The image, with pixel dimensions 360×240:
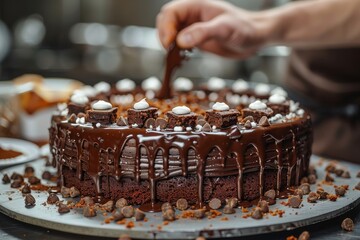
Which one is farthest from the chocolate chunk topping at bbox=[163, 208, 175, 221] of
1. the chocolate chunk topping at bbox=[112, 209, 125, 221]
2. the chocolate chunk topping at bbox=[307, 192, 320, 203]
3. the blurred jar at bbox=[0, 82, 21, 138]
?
the blurred jar at bbox=[0, 82, 21, 138]

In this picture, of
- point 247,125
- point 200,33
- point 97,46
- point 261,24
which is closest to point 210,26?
point 200,33

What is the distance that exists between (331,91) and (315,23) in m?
0.73

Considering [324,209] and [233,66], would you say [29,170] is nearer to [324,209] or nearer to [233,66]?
[324,209]

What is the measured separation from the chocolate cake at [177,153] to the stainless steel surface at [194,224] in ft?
0.48

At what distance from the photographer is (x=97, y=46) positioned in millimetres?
6418

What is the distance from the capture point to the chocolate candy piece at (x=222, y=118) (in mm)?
1860

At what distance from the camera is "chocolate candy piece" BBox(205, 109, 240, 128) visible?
1.86 meters

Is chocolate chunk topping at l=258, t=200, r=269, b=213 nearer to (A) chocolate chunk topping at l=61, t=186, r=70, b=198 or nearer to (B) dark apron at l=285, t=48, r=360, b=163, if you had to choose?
(A) chocolate chunk topping at l=61, t=186, r=70, b=198

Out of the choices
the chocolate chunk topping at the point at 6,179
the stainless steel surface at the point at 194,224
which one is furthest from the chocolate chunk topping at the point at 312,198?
the chocolate chunk topping at the point at 6,179

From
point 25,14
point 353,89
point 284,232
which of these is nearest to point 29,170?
point 284,232

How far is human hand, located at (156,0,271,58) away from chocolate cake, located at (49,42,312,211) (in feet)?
1.89

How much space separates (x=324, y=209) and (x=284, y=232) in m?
0.15

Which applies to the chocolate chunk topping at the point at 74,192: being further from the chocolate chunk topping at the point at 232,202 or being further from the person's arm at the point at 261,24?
the person's arm at the point at 261,24

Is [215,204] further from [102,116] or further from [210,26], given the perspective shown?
[210,26]
